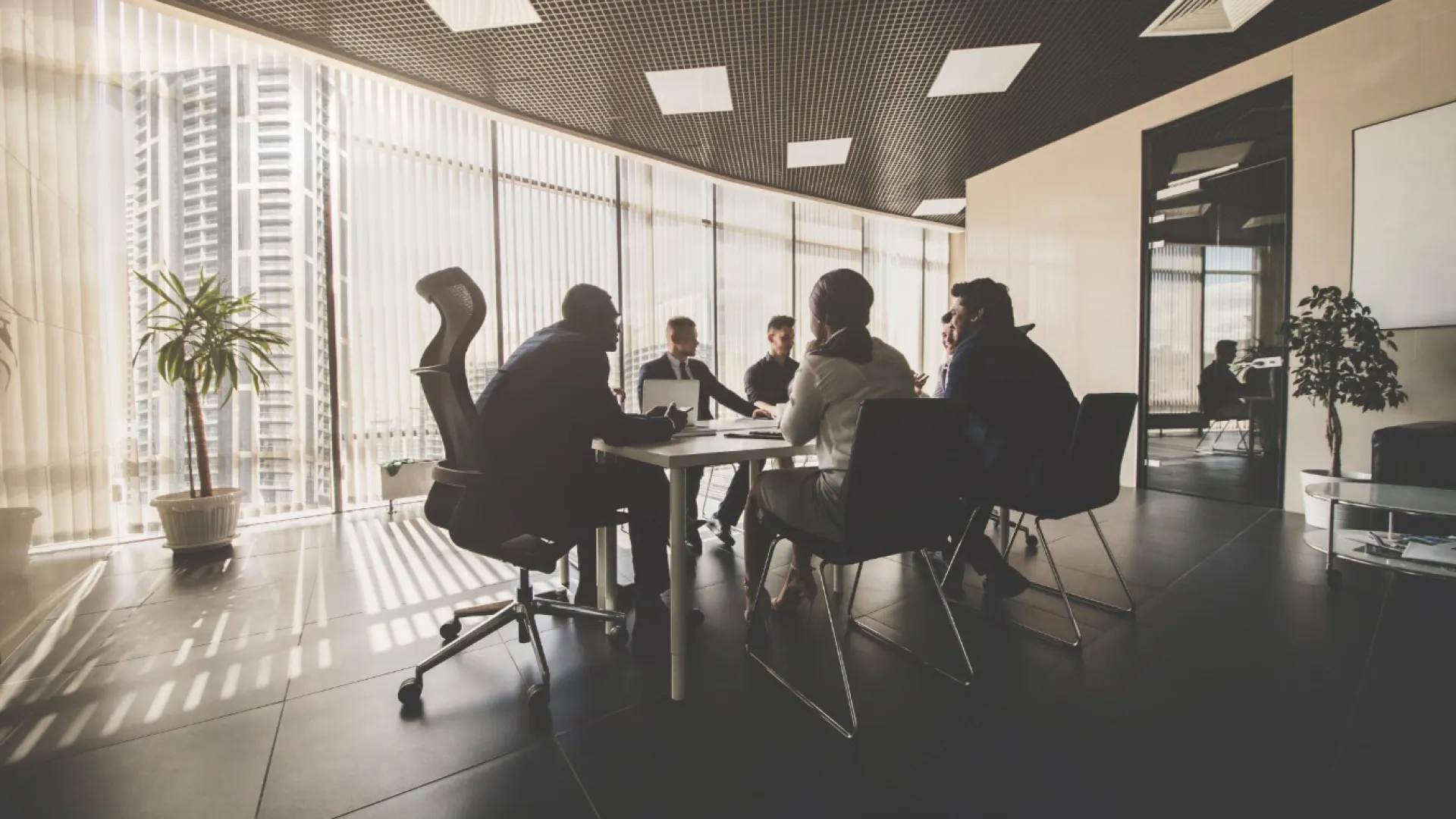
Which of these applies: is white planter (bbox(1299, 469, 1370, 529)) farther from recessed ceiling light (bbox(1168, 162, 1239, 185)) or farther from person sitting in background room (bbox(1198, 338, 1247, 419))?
recessed ceiling light (bbox(1168, 162, 1239, 185))

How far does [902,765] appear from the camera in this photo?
4.69 ft

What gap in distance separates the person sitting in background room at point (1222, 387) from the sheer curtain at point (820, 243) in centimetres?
387

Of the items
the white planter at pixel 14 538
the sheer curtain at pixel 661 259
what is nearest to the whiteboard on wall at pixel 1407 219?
the sheer curtain at pixel 661 259

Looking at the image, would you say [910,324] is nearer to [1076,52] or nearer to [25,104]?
[1076,52]

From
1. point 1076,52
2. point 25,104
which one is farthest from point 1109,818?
point 25,104

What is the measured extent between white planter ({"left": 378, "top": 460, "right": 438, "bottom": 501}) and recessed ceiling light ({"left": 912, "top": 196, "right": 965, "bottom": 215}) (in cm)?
648

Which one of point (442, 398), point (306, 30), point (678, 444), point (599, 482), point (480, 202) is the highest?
point (306, 30)

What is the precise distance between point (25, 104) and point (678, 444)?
11.7 ft

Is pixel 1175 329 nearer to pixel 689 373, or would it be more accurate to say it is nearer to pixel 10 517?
pixel 689 373

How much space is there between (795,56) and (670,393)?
263cm

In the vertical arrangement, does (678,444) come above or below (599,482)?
above

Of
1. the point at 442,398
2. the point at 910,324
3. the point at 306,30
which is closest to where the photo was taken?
the point at 442,398

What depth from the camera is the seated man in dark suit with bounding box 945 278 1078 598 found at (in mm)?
2287

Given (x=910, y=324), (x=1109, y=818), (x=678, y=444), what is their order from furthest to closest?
(x=910, y=324), (x=678, y=444), (x=1109, y=818)
